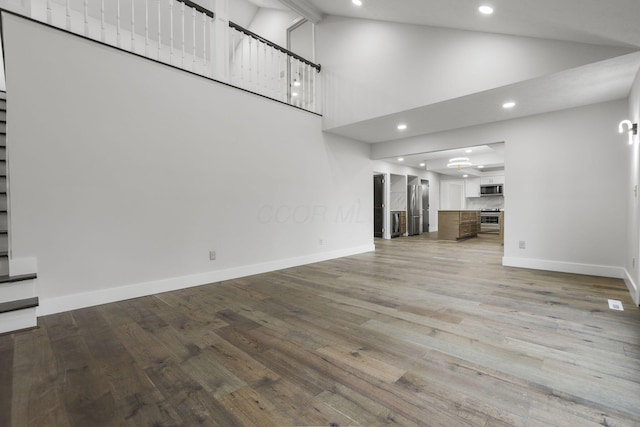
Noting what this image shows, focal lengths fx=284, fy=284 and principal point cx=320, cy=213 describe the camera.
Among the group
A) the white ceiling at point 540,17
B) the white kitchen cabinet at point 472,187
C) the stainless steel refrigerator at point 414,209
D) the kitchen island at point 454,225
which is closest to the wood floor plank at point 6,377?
the white ceiling at point 540,17

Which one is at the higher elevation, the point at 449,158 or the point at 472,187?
the point at 449,158

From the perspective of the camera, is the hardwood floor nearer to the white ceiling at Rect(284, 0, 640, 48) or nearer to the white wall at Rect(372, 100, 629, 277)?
the white wall at Rect(372, 100, 629, 277)

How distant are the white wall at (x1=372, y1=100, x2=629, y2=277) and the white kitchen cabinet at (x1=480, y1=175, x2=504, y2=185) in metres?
8.27

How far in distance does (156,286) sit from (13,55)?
8.20 ft

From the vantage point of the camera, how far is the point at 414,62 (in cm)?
409

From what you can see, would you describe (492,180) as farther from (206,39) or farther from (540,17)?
(206,39)

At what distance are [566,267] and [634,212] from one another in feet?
4.33

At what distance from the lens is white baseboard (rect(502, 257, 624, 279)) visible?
388 centimetres

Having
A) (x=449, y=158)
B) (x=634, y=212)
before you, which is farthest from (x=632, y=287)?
(x=449, y=158)

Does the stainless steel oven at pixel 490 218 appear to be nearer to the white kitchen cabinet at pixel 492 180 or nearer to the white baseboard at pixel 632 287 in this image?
the white kitchen cabinet at pixel 492 180

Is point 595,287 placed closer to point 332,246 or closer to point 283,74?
point 332,246

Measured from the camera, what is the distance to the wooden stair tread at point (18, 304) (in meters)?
2.22

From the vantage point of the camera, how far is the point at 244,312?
264cm

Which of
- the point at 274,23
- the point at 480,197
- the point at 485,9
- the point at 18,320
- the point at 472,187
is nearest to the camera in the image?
the point at 18,320
